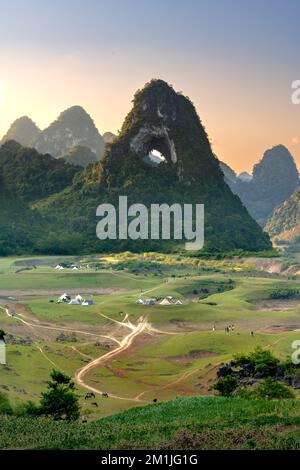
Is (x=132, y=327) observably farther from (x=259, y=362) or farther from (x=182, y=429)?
(x=182, y=429)

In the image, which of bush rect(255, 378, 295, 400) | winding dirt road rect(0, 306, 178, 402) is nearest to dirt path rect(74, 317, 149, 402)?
winding dirt road rect(0, 306, 178, 402)

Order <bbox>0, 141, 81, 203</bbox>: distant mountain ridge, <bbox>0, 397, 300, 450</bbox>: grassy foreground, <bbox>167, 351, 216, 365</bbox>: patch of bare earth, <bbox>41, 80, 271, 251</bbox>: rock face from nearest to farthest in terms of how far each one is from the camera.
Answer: <bbox>0, 397, 300, 450</bbox>: grassy foreground < <bbox>167, 351, 216, 365</bbox>: patch of bare earth < <bbox>41, 80, 271, 251</bbox>: rock face < <bbox>0, 141, 81, 203</bbox>: distant mountain ridge

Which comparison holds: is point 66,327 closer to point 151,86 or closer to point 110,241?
point 110,241

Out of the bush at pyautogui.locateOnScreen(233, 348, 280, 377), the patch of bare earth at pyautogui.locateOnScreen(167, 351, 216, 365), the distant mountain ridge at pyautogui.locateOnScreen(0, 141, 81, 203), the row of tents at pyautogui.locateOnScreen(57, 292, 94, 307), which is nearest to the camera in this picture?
the bush at pyautogui.locateOnScreen(233, 348, 280, 377)

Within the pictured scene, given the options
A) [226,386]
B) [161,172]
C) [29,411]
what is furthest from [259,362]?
[161,172]

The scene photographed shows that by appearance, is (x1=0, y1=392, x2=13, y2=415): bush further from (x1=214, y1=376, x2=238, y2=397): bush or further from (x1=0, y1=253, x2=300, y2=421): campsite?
(x1=214, y1=376, x2=238, y2=397): bush

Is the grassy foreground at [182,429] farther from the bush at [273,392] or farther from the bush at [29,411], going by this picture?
the bush at [273,392]
